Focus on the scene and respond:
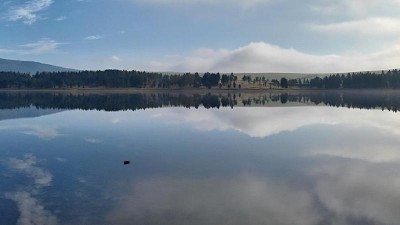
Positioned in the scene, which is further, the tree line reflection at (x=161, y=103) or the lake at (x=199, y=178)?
the tree line reflection at (x=161, y=103)

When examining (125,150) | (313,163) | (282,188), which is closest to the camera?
(282,188)

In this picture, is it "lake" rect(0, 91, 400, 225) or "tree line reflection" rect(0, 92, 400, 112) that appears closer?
"lake" rect(0, 91, 400, 225)

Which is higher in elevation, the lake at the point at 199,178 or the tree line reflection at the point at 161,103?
the lake at the point at 199,178

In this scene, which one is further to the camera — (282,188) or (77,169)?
(77,169)

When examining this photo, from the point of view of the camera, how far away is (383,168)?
31547mm

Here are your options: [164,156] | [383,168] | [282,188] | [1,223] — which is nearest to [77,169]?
[164,156]

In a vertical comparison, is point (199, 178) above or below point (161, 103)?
above

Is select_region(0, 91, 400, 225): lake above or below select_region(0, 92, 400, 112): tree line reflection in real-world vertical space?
above

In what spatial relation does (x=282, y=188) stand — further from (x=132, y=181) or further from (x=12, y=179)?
(x=12, y=179)

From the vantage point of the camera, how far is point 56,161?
33.9 metres

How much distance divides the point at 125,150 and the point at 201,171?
11.9 m

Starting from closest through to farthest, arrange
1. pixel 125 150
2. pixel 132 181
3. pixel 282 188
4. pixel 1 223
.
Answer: pixel 1 223 < pixel 282 188 < pixel 132 181 < pixel 125 150

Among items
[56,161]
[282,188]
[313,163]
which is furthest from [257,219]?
[56,161]

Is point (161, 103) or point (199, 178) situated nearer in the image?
point (199, 178)
